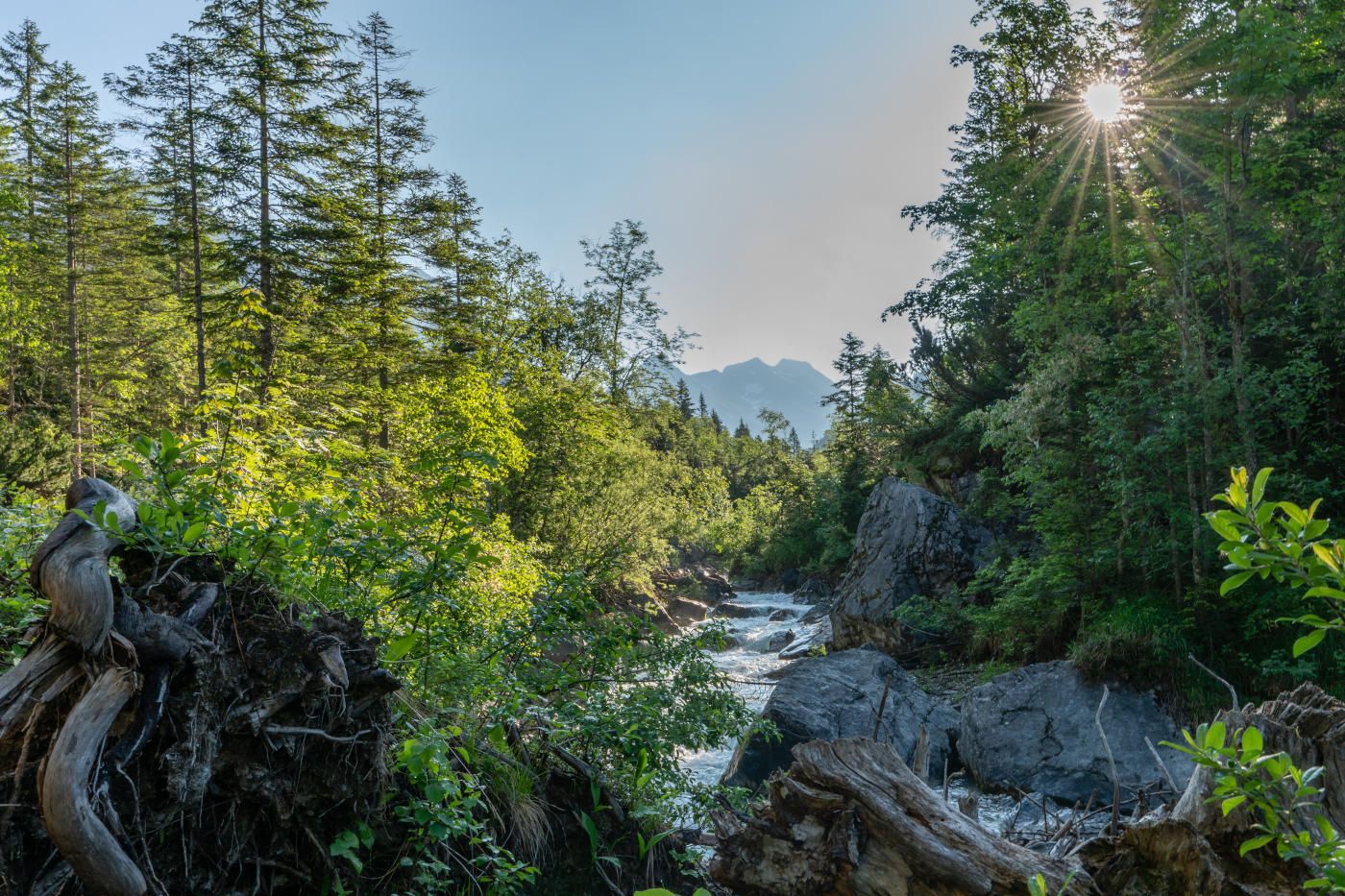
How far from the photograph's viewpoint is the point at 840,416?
1405 inches

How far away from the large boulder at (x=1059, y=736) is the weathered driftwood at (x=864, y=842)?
18.3ft

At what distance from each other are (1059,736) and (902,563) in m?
6.26

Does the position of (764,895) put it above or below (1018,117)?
below

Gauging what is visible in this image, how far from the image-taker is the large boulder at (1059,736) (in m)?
7.27

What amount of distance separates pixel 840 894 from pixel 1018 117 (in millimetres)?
15243

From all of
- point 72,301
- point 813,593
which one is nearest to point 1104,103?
point 813,593

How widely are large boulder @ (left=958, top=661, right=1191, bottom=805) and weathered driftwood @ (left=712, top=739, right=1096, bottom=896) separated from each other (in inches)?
220

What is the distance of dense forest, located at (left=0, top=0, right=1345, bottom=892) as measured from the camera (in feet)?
11.2

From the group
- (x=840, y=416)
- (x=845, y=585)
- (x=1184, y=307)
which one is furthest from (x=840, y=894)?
(x=840, y=416)

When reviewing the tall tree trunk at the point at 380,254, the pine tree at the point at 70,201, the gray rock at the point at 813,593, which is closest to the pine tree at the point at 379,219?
the tall tree trunk at the point at 380,254

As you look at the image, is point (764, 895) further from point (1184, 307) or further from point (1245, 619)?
point (1184, 307)

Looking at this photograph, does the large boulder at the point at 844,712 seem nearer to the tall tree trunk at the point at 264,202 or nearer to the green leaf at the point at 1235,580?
the green leaf at the point at 1235,580

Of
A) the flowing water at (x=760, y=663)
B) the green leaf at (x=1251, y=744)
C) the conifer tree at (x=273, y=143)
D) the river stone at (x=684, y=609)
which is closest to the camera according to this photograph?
the green leaf at (x=1251, y=744)

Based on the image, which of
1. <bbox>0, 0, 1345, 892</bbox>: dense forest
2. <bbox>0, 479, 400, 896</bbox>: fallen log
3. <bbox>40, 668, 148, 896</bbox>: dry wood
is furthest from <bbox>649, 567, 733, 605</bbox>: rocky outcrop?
<bbox>40, 668, 148, 896</bbox>: dry wood
